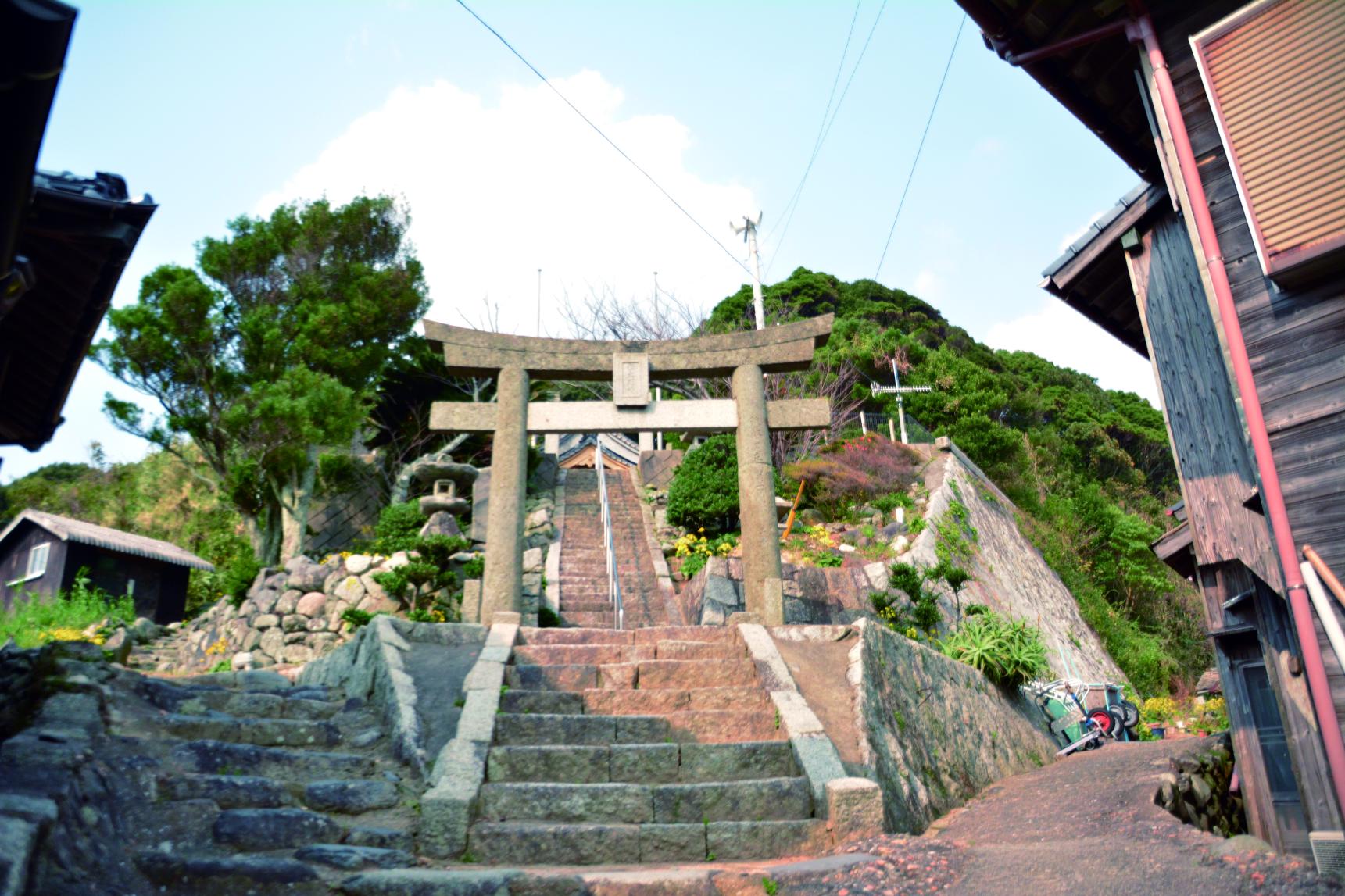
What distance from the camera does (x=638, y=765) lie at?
20.0 ft

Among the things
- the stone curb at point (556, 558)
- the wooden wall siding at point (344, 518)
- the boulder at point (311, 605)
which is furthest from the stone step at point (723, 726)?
the wooden wall siding at point (344, 518)

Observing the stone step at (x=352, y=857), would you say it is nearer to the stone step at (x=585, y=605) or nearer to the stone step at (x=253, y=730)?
the stone step at (x=253, y=730)

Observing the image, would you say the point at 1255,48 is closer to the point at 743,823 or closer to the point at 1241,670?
the point at 1241,670

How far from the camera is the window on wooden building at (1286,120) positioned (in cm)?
511

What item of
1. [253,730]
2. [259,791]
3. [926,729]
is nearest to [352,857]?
[259,791]

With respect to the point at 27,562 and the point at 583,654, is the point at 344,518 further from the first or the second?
the point at 583,654

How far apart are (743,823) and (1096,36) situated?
6.17 m

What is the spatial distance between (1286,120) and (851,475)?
15190mm

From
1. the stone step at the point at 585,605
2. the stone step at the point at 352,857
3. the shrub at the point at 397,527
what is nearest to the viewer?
the stone step at the point at 352,857

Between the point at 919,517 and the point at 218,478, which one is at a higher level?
the point at 218,478

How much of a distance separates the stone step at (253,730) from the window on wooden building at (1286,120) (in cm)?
731

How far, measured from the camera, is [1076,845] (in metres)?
5.60

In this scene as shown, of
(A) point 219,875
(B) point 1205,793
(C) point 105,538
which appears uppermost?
(C) point 105,538

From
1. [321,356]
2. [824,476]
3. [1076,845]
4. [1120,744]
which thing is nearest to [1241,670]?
[1076,845]
